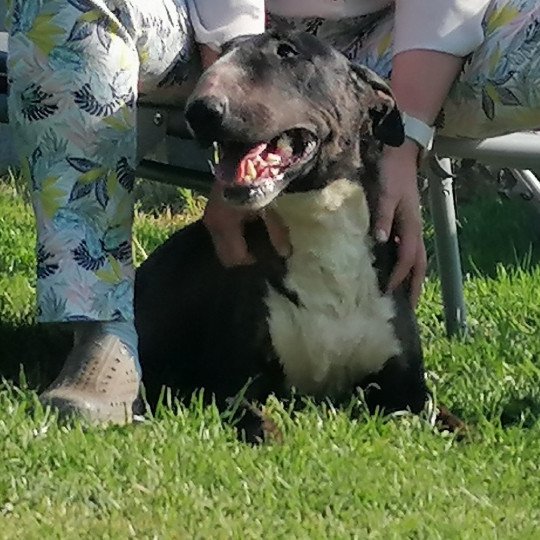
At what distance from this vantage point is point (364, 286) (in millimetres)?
2639

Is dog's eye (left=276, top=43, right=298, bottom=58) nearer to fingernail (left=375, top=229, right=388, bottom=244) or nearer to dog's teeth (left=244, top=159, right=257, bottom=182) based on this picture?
dog's teeth (left=244, top=159, right=257, bottom=182)

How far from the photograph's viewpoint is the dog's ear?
101 inches

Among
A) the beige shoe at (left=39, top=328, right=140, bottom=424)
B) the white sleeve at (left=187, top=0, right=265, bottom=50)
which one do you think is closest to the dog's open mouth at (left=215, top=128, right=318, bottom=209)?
the white sleeve at (left=187, top=0, right=265, bottom=50)

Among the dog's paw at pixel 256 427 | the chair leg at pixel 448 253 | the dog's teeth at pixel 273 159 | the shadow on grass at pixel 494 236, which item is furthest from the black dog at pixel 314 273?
the shadow on grass at pixel 494 236

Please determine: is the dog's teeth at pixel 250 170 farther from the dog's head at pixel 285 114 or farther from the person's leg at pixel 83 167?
the person's leg at pixel 83 167

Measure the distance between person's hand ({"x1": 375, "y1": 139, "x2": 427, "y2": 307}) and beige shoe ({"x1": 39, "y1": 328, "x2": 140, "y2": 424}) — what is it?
0.51 m

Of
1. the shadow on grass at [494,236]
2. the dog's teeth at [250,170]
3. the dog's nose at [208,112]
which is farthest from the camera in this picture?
the shadow on grass at [494,236]

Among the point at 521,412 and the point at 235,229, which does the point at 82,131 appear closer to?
the point at 235,229

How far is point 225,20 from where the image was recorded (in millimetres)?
2604

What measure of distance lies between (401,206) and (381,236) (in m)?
0.07

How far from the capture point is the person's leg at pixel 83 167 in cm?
242

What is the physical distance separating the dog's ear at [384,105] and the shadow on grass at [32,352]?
2.58 ft

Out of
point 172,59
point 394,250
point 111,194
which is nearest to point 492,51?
point 394,250

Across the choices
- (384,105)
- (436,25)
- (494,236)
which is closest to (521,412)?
(384,105)
